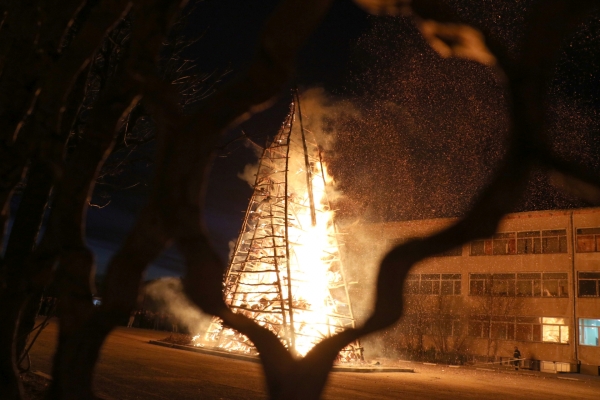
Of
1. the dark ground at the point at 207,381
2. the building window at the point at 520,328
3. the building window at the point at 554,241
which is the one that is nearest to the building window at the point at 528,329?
the building window at the point at 520,328

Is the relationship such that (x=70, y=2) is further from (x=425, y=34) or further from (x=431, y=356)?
(x=431, y=356)

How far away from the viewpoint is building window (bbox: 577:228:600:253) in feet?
119

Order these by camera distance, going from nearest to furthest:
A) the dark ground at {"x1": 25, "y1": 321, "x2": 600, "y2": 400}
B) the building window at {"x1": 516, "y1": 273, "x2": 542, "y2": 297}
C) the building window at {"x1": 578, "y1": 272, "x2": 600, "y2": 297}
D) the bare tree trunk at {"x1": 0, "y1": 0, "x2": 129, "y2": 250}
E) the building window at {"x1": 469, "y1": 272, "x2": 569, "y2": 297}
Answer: the bare tree trunk at {"x1": 0, "y1": 0, "x2": 129, "y2": 250} < the dark ground at {"x1": 25, "y1": 321, "x2": 600, "y2": 400} < the building window at {"x1": 578, "y1": 272, "x2": 600, "y2": 297} < the building window at {"x1": 469, "y1": 272, "x2": 569, "y2": 297} < the building window at {"x1": 516, "y1": 273, "x2": 542, "y2": 297}

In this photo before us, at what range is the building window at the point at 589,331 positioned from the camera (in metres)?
35.1

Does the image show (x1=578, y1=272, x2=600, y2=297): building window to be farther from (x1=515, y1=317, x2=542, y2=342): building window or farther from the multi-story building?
(x1=515, y1=317, x2=542, y2=342): building window

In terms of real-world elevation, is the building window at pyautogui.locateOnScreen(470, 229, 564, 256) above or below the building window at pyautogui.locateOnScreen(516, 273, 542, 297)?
above

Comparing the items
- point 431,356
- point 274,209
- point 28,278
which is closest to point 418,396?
point 274,209

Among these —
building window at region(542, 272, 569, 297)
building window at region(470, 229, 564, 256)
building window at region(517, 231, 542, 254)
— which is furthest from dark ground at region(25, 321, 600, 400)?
building window at region(517, 231, 542, 254)

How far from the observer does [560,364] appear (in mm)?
35438

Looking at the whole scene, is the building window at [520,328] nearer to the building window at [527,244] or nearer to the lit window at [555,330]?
the lit window at [555,330]

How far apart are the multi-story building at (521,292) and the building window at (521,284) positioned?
59mm

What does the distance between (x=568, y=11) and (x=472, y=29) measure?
19.9 inches

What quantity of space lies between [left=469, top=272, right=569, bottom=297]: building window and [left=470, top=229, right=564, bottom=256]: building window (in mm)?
1478

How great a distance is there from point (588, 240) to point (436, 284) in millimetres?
10230
